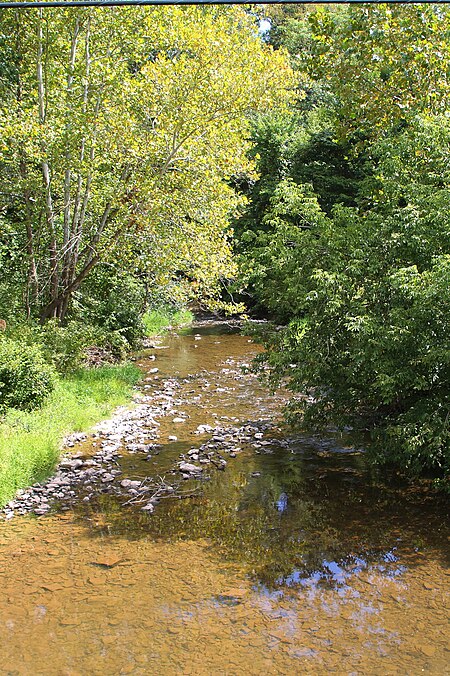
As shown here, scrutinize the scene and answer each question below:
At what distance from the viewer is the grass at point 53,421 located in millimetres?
8672

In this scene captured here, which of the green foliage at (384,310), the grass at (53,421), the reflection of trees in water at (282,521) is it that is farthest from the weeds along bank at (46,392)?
the green foliage at (384,310)

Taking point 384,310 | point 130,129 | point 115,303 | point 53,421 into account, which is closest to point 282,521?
point 384,310

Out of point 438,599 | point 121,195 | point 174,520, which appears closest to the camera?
point 438,599

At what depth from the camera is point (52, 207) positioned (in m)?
14.9

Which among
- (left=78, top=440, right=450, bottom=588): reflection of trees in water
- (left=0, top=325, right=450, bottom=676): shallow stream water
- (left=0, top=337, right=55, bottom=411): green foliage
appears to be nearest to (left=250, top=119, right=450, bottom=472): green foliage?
(left=78, top=440, right=450, bottom=588): reflection of trees in water

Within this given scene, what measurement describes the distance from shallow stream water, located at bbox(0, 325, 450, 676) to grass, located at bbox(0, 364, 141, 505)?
1.00m

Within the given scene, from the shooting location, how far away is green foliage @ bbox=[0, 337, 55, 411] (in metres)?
10.7

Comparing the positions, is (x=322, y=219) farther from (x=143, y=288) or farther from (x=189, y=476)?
(x=143, y=288)

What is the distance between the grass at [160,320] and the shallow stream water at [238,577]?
15.2 m

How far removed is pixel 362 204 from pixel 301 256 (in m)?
2.36

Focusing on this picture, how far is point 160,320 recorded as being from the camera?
1065 inches

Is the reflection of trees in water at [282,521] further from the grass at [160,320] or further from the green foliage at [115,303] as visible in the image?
the grass at [160,320]

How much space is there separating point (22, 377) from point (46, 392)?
61 cm

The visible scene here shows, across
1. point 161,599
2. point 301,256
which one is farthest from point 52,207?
point 161,599
